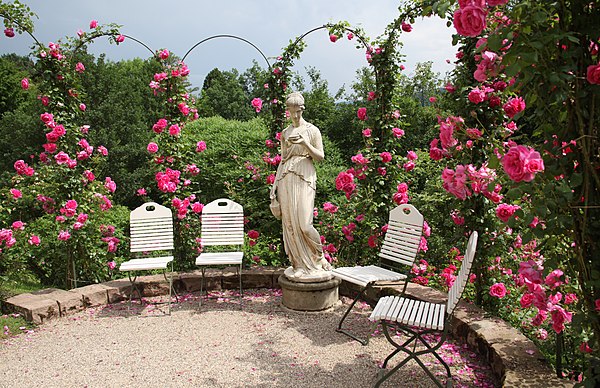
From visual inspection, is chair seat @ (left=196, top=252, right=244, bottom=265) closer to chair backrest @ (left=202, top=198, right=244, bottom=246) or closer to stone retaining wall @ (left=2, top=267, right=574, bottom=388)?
chair backrest @ (left=202, top=198, right=244, bottom=246)

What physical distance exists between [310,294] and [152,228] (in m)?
2.12

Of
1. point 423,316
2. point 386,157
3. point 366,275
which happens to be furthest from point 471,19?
point 386,157

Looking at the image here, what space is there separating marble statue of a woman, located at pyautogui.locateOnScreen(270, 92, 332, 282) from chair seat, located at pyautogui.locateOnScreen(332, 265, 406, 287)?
1.52 feet

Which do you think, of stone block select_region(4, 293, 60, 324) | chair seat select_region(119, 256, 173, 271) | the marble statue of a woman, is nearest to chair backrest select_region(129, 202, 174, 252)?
chair seat select_region(119, 256, 173, 271)

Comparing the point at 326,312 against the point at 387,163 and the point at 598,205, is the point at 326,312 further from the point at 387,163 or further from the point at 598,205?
the point at 598,205

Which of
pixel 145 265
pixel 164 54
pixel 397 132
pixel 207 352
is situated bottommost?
pixel 207 352

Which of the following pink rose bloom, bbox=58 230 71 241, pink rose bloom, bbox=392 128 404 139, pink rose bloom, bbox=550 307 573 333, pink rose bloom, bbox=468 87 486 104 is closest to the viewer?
pink rose bloom, bbox=550 307 573 333

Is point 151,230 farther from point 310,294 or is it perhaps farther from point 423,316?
point 423,316

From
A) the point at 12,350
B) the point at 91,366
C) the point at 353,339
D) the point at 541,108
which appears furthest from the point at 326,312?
the point at 541,108

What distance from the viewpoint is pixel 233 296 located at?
209 inches

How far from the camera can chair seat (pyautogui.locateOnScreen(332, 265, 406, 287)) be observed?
3.90 m

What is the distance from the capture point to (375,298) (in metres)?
4.91

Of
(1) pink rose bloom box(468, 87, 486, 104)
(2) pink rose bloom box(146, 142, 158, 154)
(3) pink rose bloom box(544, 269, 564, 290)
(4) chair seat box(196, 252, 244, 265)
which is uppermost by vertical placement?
(1) pink rose bloom box(468, 87, 486, 104)

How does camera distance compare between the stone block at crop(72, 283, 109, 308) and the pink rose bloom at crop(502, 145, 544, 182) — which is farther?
the stone block at crop(72, 283, 109, 308)
